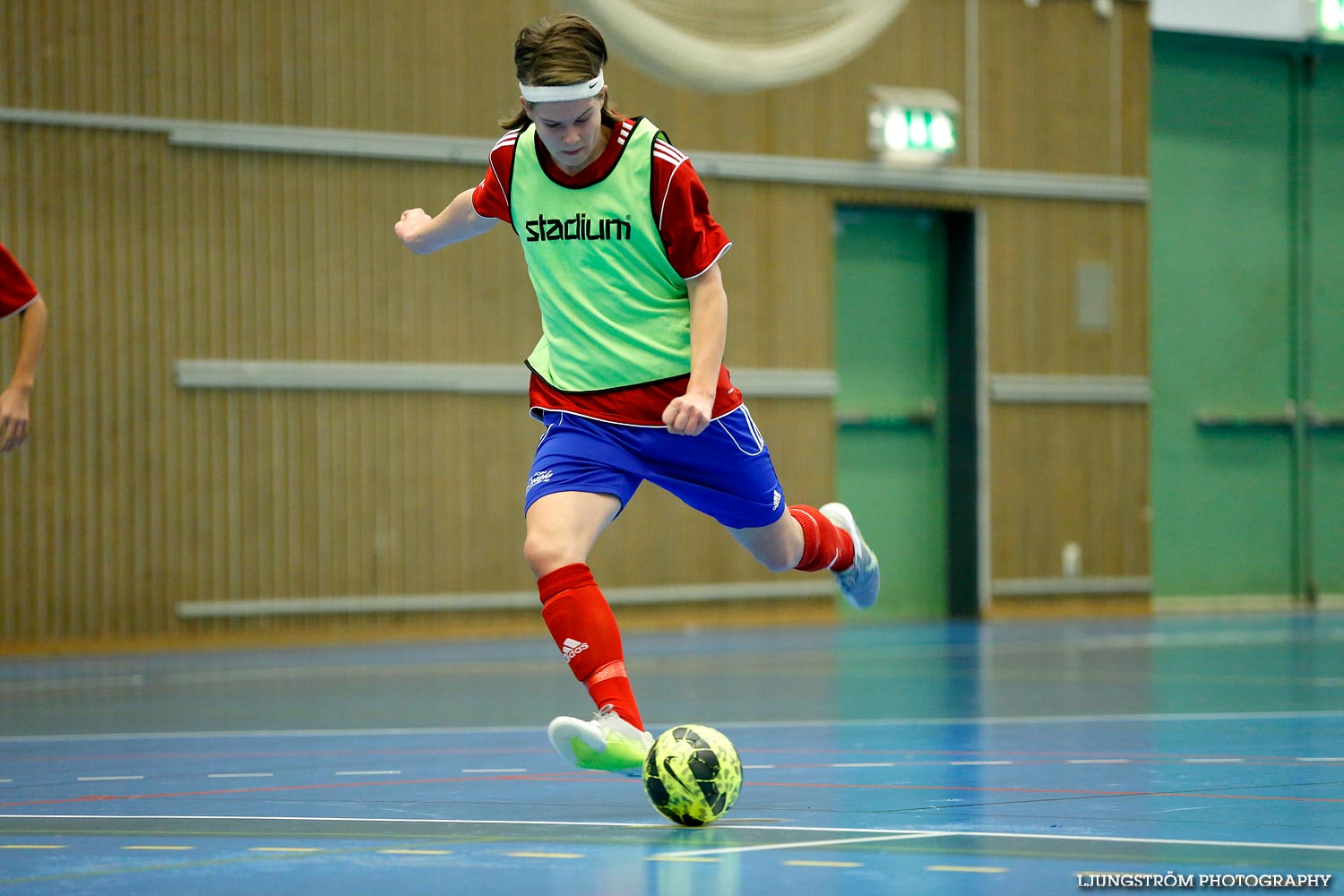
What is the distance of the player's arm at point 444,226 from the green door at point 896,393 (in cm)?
1217

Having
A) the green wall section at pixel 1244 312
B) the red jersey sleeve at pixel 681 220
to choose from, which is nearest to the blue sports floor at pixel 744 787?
the red jersey sleeve at pixel 681 220

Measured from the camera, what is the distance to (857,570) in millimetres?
5758

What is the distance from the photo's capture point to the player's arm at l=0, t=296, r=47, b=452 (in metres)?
5.21

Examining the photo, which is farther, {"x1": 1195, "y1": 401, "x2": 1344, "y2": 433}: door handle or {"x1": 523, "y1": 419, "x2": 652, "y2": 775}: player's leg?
{"x1": 1195, "y1": 401, "x2": 1344, "y2": 433}: door handle

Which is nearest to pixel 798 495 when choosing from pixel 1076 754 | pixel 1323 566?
pixel 1323 566

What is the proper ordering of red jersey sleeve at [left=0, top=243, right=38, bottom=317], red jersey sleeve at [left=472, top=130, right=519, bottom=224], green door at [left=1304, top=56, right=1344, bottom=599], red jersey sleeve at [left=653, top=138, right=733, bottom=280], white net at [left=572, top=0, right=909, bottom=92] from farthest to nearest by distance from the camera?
green door at [left=1304, top=56, right=1344, bottom=599], white net at [left=572, top=0, right=909, bottom=92], red jersey sleeve at [left=0, top=243, right=38, bottom=317], red jersey sleeve at [left=472, top=130, right=519, bottom=224], red jersey sleeve at [left=653, top=138, right=733, bottom=280]

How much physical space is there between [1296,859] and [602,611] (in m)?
1.69

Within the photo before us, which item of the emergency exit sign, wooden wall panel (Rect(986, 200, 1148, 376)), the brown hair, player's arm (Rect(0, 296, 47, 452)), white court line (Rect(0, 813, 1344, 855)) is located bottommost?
white court line (Rect(0, 813, 1344, 855))

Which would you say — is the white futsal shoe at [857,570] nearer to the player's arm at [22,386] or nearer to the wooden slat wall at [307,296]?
the player's arm at [22,386]

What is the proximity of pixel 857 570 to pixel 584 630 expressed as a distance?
6.22 feet

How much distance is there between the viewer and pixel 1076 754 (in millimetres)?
5195

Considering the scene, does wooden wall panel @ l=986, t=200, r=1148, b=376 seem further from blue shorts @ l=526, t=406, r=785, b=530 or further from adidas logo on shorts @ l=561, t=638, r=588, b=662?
adidas logo on shorts @ l=561, t=638, r=588, b=662

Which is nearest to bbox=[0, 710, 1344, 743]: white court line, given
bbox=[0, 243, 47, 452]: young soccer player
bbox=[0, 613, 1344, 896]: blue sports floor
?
bbox=[0, 613, 1344, 896]: blue sports floor

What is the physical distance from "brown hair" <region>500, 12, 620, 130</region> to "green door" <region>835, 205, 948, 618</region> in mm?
12715
